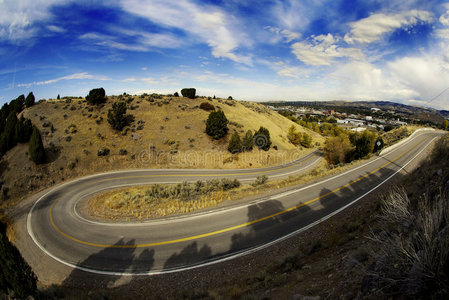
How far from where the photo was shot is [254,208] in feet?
48.3

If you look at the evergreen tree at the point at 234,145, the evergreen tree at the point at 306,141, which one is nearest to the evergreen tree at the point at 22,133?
the evergreen tree at the point at 234,145

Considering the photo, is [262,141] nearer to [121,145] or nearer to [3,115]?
[121,145]

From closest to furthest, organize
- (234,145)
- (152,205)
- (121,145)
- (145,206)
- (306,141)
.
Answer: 1. (145,206)
2. (152,205)
3. (121,145)
4. (234,145)
5. (306,141)

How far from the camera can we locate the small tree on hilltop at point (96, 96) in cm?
4275

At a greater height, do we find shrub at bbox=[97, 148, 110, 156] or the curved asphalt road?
shrub at bbox=[97, 148, 110, 156]

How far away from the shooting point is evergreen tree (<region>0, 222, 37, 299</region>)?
22.6ft

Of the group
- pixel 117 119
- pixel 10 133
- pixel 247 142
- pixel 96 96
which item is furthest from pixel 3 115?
pixel 247 142

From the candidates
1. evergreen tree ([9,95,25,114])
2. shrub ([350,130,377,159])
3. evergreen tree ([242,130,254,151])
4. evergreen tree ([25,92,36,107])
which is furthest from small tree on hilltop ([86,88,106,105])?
shrub ([350,130,377,159])

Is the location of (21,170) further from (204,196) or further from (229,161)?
(229,161)

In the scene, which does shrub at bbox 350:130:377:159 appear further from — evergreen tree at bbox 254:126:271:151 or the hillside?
evergreen tree at bbox 254:126:271:151

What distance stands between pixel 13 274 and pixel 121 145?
29.1m

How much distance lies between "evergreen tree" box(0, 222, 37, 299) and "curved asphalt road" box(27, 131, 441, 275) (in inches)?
131

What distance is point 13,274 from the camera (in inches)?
272

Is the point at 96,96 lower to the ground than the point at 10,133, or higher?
higher
